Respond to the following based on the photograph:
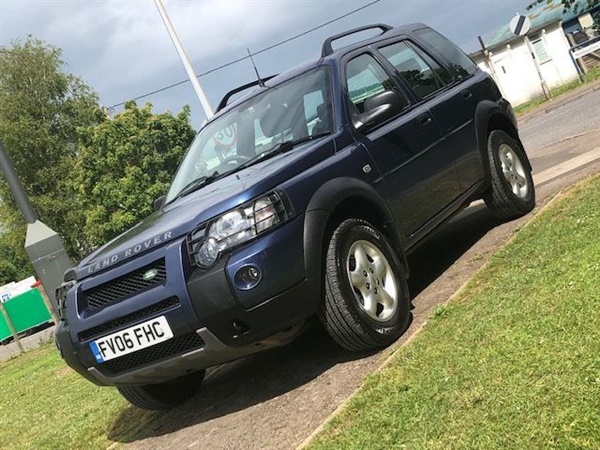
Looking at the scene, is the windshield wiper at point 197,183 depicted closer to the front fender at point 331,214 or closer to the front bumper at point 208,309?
the front fender at point 331,214

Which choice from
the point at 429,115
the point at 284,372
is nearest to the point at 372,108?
the point at 429,115

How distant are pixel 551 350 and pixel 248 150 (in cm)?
257

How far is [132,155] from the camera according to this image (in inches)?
854

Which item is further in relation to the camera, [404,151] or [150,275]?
[404,151]

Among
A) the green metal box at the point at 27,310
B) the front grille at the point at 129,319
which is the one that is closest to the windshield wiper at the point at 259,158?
the front grille at the point at 129,319

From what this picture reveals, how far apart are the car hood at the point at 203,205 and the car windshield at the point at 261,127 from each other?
286mm

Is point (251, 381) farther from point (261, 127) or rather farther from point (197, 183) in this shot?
point (261, 127)

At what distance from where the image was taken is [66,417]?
5781 millimetres

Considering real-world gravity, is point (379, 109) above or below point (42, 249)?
below

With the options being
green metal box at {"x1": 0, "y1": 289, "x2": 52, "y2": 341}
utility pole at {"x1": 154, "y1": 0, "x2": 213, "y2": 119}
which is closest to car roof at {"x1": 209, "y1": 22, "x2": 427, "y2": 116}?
utility pole at {"x1": 154, "y1": 0, "x2": 213, "y2": 119}

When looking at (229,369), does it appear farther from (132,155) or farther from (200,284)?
(132,155)

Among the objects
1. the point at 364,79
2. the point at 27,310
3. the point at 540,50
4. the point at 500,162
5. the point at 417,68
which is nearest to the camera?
the point at 364,79

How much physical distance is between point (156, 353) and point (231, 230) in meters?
0.80

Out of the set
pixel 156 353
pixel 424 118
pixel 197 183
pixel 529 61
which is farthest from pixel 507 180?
pixel 529 61
